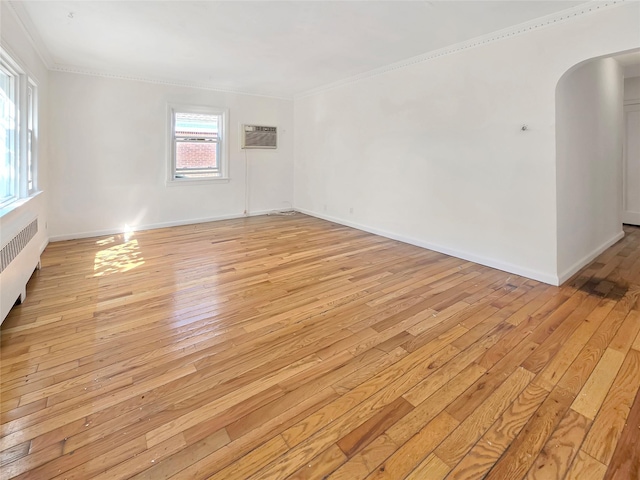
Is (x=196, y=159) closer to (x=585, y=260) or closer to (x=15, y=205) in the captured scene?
(x=15, y=205)

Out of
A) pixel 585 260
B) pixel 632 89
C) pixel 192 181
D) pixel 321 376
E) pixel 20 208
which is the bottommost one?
pixel 321 376

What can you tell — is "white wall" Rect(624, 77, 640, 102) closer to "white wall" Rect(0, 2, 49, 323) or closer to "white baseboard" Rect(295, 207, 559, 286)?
"white baseboard" Rect(295, 207, 559, 286)

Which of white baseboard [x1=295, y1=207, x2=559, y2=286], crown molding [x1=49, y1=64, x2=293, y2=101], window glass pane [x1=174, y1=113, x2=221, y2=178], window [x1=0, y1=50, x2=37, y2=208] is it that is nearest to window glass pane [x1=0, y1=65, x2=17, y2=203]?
window [x1=0, y1=50, x2=37, y2=208]

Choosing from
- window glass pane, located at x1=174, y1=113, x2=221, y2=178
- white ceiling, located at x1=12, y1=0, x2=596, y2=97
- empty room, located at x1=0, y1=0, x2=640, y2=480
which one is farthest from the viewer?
window glass pane, located at x1=174, y1=113, x2=221, y2=178

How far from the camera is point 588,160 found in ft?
12.6

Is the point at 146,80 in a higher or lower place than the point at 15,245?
higher

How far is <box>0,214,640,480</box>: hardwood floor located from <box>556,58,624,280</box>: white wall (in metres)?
0.58

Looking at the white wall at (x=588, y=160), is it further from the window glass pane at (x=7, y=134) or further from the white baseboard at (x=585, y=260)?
the window glass pane at (x=7, y=134)

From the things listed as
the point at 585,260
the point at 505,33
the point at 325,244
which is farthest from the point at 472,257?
the point at 505,33

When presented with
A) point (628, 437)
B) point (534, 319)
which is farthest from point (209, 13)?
point (628, 437)

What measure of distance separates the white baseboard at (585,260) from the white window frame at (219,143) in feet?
18.4

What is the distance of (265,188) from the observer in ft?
23.3

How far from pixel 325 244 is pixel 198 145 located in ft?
10.8

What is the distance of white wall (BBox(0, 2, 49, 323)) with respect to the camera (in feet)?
7.72
